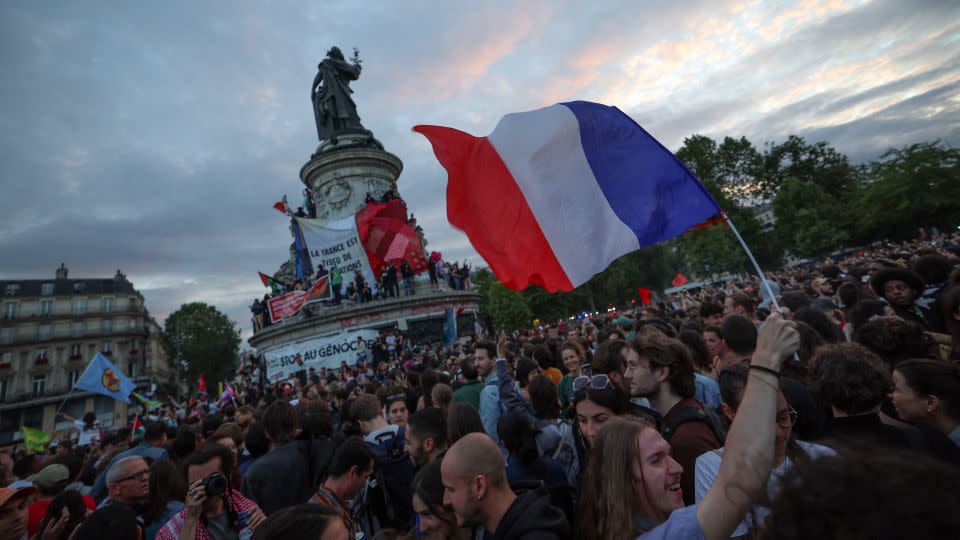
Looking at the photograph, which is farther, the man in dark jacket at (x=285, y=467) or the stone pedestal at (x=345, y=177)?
the stone pedestal at (x=345, y=177)

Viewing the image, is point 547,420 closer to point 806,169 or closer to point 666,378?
point 666,378

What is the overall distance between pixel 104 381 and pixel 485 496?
47.7 ft

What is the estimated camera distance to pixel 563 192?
470 cm

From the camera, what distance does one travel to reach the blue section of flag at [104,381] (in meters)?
11.7

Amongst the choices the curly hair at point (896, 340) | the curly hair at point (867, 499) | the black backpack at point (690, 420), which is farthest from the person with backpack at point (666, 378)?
the curly hair at point (867, 499)

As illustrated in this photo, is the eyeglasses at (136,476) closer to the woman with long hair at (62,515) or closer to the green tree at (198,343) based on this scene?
the woman with long hair at (62,515)

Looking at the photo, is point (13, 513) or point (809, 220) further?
point (809, 220)

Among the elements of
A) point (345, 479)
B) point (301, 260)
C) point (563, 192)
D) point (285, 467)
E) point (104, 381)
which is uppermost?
point (301, 260)

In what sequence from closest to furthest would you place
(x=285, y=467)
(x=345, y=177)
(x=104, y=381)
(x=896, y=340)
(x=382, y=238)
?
1. (x=896, y=340)
2. (x=285, y=467)
3. (x=104, y=381)
4. (x=382, y=238)
5. (x=345, y=177)

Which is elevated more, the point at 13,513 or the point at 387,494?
the point at 13,513

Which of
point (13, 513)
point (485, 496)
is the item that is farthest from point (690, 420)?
point (13, 513)

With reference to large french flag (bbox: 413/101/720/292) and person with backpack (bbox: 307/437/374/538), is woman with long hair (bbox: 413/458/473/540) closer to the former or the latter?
person with backpack (bbox: 307/437/374/538)

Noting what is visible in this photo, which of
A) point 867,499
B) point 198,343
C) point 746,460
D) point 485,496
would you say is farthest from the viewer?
point 198,343

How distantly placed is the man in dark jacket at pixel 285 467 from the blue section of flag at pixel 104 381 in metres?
11.1
